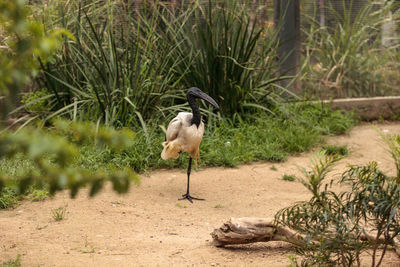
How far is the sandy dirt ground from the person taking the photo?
344 cm

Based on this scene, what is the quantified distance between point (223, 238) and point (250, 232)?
20 cm

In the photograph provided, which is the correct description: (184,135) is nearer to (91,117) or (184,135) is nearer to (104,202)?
(104,202)

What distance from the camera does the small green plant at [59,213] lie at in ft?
13.7

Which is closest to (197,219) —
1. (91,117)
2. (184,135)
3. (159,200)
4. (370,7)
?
(159,200)

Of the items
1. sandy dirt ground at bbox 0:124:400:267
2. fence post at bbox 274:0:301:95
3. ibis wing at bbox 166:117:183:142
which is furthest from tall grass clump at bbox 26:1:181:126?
fence post at bbox 274:0:301:95

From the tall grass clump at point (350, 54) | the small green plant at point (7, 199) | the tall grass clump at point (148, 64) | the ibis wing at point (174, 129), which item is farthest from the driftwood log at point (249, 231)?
the tall grass clump at point (350, 54)

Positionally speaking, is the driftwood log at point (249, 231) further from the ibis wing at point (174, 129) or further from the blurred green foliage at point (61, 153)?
the blurred green foliage at point (61, 153)

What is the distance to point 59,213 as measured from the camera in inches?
170

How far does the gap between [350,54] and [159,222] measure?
558cm

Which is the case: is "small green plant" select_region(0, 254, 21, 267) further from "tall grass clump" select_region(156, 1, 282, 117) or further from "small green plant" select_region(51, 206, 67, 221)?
"tall grass clump" select_region(156, 1, 282, 117)

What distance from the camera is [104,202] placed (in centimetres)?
467

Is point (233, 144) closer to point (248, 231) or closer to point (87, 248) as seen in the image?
point (248, 231)

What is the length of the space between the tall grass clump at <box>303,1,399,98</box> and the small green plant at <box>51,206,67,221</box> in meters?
5.19

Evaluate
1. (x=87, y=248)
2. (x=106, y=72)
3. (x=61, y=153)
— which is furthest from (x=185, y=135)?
(x=61, y=153)
